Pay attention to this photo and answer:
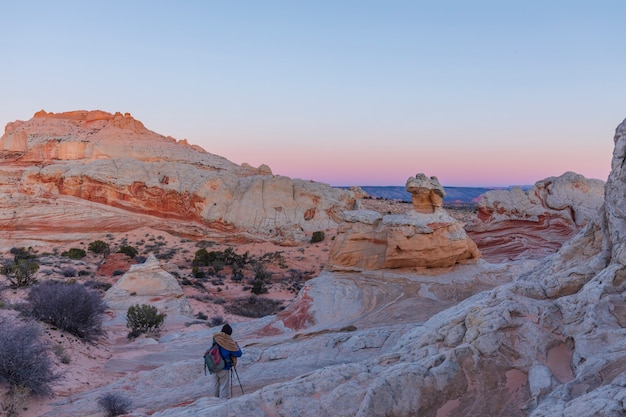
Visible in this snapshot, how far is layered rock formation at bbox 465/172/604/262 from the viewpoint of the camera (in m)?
19.0

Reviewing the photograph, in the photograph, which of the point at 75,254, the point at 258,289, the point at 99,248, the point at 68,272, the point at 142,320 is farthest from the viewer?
the point at 99,248

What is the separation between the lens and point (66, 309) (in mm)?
11242

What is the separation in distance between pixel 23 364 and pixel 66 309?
13.1 ft

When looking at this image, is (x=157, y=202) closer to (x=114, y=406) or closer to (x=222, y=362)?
(x=114, y=406)

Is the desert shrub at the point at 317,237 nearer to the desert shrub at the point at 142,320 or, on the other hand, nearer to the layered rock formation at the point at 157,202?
the layered rock formation at the point at 157,202

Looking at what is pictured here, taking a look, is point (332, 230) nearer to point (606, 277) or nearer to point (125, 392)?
point (125, 392)

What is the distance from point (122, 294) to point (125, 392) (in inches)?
385

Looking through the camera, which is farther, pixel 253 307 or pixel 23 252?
pixel 23 252

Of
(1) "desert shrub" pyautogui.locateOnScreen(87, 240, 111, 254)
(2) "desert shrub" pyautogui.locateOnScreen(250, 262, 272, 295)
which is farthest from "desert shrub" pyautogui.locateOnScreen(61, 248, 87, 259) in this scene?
(2) "desert shrub" pyautogui.locateOnScreen(250, 262, 272, 295)

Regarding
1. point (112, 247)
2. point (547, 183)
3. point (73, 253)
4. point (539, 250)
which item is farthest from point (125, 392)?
point (112, 247)

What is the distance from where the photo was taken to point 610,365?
13.5ft

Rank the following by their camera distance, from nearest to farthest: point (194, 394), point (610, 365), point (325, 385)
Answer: point (610, 365) → point (325, 385) → point (194, 394)

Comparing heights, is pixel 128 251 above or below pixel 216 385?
below

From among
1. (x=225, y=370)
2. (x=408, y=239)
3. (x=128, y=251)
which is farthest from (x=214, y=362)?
(x=128, y=251)
